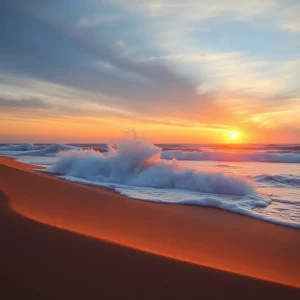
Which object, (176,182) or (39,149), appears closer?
(176,182)

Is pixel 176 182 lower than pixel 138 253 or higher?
lower

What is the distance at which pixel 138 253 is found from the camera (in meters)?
2.16

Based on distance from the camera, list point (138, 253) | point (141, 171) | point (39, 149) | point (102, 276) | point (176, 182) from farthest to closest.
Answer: point (39, 149) → point (141, 171) → point (176, 182) → point (138, 253) → point (102, 276)

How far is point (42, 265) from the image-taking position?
184 centimetres

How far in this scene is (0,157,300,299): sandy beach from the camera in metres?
1.70

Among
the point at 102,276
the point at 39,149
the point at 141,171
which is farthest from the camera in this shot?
the point at 39,149

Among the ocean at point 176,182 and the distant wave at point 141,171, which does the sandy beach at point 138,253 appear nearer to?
the ocean at point 176,182

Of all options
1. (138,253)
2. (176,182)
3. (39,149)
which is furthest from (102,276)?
(39,149)

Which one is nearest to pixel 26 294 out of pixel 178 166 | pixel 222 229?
pixel 222 229

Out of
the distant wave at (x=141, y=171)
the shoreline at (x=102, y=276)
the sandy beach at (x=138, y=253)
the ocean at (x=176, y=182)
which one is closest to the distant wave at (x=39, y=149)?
the distant wave at (x=141, y=171)

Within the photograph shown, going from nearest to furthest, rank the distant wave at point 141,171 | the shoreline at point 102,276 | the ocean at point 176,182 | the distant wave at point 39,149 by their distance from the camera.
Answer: the shoreline at point 102,276
the ocean at point 176,182
the distant wave at point 141,171
the distant wave at point 39,149

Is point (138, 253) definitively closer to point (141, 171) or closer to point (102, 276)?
point (102, 276)

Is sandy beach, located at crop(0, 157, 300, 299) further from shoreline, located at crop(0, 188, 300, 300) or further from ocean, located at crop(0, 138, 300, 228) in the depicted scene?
ocean, located at crop(0, 138, 300, 228)

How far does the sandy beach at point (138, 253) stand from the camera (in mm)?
1703
